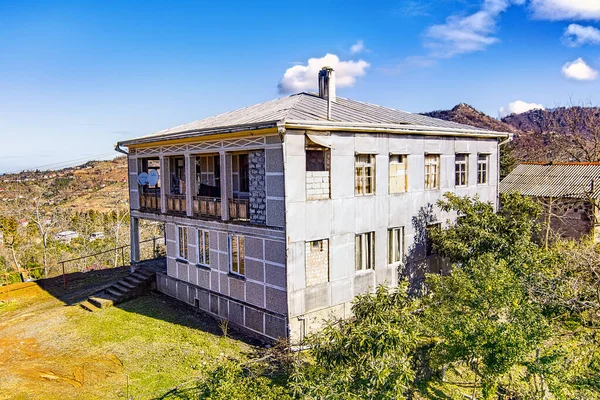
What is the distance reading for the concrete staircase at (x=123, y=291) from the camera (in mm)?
18436

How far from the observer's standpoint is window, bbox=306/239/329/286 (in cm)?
1397

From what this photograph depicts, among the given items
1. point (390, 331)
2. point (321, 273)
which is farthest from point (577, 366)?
point (321, 273)

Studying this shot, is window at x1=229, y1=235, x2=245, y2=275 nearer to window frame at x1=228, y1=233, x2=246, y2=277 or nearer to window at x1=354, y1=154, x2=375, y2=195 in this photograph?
window frame at x1=228, y1=233, x2=246, y2=277

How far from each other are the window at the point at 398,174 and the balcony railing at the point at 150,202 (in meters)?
10.7

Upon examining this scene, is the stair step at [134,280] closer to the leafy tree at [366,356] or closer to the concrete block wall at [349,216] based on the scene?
the concrete block wall at [349,216]

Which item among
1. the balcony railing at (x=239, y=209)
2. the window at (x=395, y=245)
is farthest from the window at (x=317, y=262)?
the window at (x=395, y=245)

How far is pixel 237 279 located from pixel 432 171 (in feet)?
30.6

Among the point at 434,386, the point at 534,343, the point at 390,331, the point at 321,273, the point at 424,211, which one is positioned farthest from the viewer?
the point at 424,211

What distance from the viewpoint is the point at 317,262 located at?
1415 cm

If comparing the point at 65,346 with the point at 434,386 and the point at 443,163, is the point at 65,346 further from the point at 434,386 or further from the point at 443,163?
the point at 443,163

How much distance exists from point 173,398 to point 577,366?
954 cm

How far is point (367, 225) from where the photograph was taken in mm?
15383

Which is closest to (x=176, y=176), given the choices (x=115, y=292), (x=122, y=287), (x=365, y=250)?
(x=122, y=287)

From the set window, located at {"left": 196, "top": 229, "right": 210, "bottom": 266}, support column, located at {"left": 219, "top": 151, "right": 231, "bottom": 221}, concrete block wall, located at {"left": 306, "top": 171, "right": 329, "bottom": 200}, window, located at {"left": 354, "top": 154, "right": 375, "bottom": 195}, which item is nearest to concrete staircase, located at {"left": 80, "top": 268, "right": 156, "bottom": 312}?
window, located at {"left": 196, "top": 229, "right": 210, "bottom": 266}
